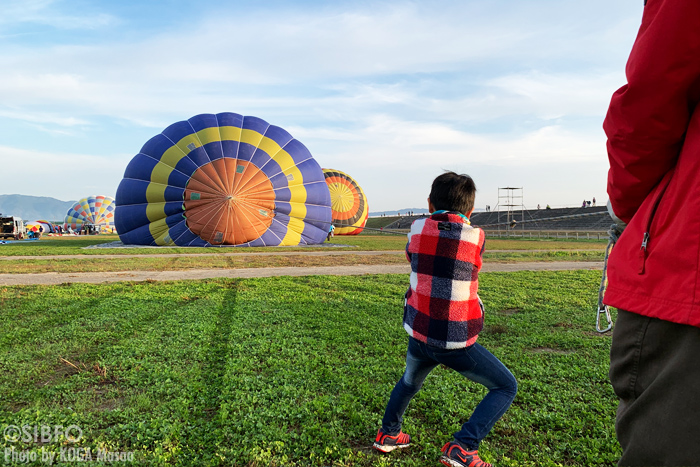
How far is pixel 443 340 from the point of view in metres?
2.52

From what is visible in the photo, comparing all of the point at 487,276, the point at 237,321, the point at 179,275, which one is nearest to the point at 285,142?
the point at 179,275

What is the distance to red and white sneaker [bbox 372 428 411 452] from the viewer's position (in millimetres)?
2832

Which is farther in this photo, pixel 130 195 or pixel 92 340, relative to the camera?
pixel 130 195

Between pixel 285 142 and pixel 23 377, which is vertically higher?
pixel 285 142

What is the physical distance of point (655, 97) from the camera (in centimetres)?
145

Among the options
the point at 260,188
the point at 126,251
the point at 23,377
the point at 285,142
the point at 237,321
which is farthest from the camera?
the point at 285,142

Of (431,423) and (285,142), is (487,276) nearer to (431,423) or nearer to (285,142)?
(431,423)

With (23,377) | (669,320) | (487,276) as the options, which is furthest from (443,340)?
(487,276)

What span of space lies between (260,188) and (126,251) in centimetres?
588

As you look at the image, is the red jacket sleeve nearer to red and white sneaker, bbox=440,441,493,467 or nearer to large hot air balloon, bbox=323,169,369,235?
red and white sneaker, bbox=440,441,493,467

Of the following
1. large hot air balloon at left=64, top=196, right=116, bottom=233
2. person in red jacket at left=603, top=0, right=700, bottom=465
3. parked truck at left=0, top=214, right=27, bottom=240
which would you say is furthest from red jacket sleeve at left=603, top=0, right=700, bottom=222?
large hot air balloon at left=64, top=196, right=116, bottom=233

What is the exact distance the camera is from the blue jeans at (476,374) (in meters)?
2.60

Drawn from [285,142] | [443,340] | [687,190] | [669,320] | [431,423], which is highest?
[285,142]

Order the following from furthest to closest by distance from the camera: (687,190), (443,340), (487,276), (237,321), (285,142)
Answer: (285,142)
(487,276)
(237,321)
(443,340)
(687,190)
